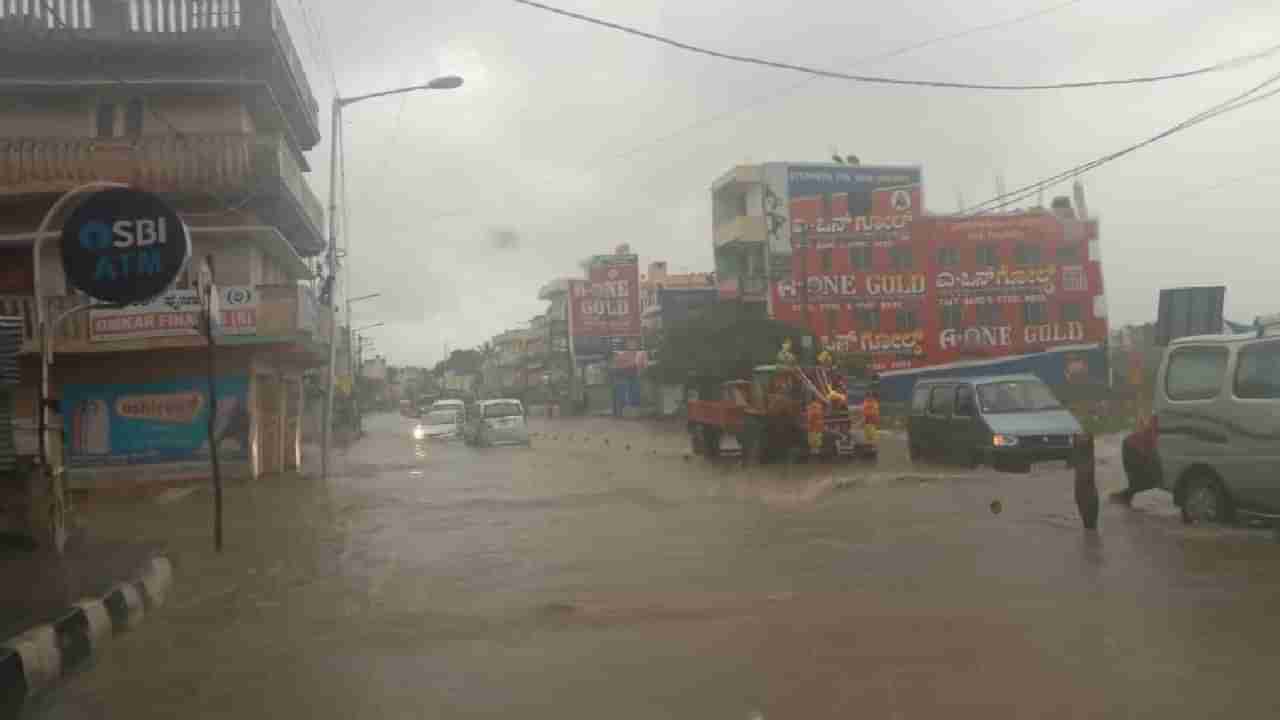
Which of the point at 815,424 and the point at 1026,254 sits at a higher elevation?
the point at 1026,254

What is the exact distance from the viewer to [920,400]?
2377 cm

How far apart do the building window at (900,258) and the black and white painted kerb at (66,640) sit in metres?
50.3

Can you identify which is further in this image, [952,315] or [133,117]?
[952,315]

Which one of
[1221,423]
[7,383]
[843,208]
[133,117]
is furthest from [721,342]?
[7,383]

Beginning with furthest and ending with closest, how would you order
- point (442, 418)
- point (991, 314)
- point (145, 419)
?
1. point (991, 314)
2. point (442, 418)
3. point (145, 419)

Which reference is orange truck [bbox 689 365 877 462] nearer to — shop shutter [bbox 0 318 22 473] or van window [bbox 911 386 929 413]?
van window [bbox 911 386 929 413]

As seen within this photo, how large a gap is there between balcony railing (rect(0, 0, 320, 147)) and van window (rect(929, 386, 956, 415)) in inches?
594

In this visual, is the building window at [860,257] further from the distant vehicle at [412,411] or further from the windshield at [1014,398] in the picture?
the distant vehicle at [412,411]

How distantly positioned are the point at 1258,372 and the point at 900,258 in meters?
47.0

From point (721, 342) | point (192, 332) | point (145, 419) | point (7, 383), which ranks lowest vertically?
point (145, 419)

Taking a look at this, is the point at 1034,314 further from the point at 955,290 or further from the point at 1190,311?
the point at 1190,311

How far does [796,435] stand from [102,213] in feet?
52.0

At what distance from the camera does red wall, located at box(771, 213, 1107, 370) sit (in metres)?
56.0

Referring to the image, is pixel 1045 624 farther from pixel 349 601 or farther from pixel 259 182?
pixel 259 182
